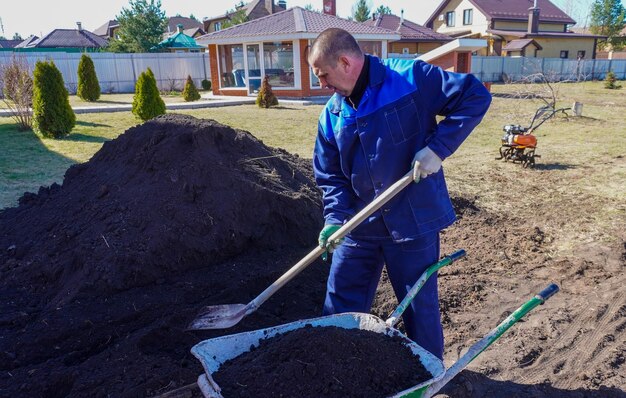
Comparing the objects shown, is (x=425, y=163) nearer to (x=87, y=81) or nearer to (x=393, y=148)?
(x=393, y=148)

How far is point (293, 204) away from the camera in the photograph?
484cm

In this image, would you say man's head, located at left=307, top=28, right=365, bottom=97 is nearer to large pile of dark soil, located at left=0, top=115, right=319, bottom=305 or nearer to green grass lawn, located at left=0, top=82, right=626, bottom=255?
large pile of dark soil, located at left=0, top=115, right=319, bottom=305

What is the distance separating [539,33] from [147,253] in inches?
1701

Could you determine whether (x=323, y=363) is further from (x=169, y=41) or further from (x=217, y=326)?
(x=169, y=41)

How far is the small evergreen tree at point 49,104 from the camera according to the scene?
11523 mm

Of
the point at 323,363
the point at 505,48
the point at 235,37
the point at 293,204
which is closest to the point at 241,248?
the point at 293,204

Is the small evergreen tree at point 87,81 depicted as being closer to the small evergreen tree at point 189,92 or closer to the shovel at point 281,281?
the small evergreen tree at point 189,92

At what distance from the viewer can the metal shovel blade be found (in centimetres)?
301

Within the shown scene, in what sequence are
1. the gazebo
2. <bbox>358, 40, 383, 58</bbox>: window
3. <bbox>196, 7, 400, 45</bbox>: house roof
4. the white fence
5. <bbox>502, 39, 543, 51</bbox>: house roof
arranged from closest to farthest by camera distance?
<bbox>196, 7, 400, 45</bbox>: house roof → the gazebo → <bbox>358, 40, 383, 58</bbox>: window → the white fence → <bbox>502, 39, 543, 51</bbox>: house roof

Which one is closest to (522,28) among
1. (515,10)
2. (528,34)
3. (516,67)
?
(515,10)

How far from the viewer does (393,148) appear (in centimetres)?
270

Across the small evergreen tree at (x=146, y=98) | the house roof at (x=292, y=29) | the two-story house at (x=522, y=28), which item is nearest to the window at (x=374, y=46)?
the house roof at (x=292, y=29)

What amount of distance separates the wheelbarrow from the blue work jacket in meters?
0.33

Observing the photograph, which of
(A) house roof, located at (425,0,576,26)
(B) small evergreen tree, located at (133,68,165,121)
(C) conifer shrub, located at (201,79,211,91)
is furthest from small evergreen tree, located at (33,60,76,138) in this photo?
(A) house roof, located at (425,0,576,26)
